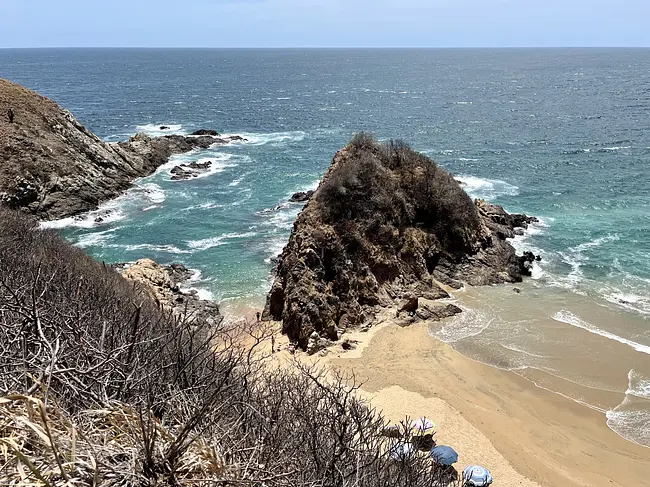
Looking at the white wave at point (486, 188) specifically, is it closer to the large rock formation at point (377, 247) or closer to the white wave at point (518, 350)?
the large rock formation at point (377, 247)

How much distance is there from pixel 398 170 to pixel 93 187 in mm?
29898

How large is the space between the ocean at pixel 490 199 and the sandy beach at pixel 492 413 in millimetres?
1106

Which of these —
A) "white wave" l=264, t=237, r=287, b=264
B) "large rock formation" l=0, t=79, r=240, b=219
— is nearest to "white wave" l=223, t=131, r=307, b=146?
"large rock formation" l=0, t=79, r=240, b=219

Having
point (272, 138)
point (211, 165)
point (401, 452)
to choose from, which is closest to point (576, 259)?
point (401, 452)

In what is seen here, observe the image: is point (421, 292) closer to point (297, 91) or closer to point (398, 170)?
point (398, 170)

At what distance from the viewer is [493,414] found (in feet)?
62.8

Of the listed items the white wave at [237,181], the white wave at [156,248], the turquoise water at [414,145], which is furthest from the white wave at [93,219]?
the white wave at [237,181]

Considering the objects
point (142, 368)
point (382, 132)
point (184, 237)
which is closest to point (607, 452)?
point (142, 368)

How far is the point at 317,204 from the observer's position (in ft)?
88.4

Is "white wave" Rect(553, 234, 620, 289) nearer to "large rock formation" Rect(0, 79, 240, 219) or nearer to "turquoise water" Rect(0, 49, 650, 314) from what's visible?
"turquoise water" Rect(0, 49, 650, 314)

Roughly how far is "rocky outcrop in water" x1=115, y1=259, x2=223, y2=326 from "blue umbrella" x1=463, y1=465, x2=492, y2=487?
535 inches

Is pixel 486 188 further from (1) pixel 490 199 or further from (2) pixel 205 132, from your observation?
(2) pixel 205 132

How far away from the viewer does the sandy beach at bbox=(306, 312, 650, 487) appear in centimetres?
1652

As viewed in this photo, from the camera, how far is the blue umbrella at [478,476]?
15.0 metres
